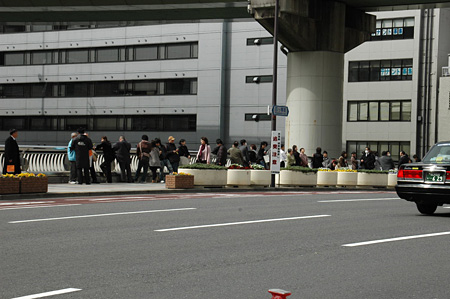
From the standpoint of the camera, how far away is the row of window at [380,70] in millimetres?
54969

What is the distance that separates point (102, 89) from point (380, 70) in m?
24.4

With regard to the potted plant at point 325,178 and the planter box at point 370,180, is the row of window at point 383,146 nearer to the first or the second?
the planter box at point 370,180

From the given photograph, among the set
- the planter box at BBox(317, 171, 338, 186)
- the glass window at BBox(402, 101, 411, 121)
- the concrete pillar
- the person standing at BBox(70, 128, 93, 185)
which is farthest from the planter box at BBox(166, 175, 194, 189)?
the glass window at BBox(402, 101, 411, 121)

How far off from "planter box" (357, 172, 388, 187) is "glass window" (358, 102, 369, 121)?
86.2ft

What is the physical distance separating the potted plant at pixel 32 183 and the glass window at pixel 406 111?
3939 centimetres

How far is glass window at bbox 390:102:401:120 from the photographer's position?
182 ft

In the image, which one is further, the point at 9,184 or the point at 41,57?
the point at 41,57

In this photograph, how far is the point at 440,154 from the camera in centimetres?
1580

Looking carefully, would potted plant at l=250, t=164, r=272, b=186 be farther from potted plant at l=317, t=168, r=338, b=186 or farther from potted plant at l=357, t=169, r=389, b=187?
potted plant at l=357, t=169, r=389, b=187

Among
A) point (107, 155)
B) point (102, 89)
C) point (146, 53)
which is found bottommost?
point (107, 155)

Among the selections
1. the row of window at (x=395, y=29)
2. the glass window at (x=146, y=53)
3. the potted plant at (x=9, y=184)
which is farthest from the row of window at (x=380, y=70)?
the potted plant at (x=9, y=184)

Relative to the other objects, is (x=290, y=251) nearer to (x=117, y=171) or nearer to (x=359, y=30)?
(x=117, y=171)

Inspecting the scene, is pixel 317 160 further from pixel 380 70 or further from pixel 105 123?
pixel 105 123

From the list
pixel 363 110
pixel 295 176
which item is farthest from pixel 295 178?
pixel 363 110
